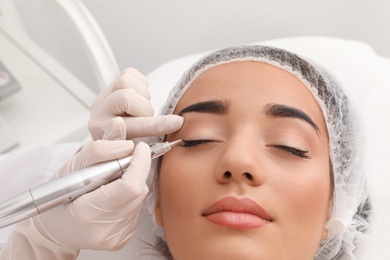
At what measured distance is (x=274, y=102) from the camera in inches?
41.2

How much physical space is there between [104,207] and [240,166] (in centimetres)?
27

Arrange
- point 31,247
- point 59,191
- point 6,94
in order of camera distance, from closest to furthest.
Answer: point 59,191, point 31,247, point 6,94

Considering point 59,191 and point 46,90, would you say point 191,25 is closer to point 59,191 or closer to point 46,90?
point 46,90

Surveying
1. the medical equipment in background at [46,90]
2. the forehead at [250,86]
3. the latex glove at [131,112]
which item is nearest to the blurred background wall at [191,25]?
the medical equipment in background at [46,90]

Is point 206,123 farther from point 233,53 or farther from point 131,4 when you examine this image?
point 131,4

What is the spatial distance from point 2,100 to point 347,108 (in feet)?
3.94

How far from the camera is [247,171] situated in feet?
3.13

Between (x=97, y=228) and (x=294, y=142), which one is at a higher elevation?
(x=294, y=142)

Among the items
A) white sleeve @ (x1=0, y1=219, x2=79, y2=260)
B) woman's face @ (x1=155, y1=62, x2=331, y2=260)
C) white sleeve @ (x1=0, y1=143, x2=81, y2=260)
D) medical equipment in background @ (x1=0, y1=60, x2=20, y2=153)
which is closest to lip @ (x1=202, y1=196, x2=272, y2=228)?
woman's face @ (x1=155, y1=62, x2=331, y2=260)

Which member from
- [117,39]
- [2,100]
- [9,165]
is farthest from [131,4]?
[9,165]

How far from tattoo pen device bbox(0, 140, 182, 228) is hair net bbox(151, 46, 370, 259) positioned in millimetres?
198

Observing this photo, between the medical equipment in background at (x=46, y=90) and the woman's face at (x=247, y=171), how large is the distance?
581 mm

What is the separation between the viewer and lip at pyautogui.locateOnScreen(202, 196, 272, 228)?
941 mm

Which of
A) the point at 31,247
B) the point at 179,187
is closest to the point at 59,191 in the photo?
the point at 179,187
